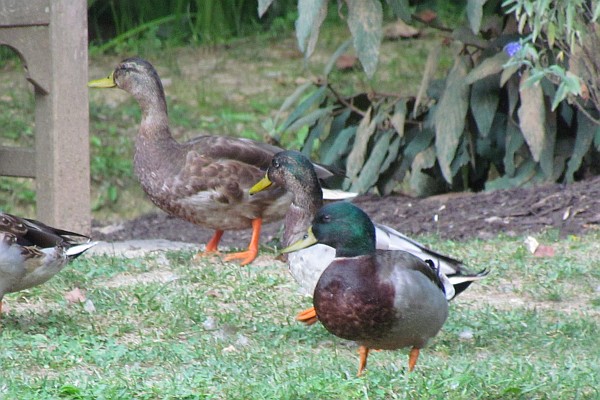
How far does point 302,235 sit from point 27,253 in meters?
1.41

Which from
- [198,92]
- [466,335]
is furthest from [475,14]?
[198,92]

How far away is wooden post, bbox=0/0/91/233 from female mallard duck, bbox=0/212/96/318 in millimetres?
2283

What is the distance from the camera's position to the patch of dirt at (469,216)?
8.36 metres

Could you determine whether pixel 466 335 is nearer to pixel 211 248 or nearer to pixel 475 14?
pixel 211 248

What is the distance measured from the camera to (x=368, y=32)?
8.31 meters

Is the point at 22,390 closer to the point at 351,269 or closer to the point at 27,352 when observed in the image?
the point at 27,352

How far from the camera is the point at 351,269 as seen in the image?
15.7 ft

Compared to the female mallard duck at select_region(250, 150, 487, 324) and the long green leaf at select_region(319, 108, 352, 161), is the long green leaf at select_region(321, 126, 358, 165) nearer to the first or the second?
the long green leaf at select_region(319, 108, 352, 161)

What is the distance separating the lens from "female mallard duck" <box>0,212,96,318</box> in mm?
5352

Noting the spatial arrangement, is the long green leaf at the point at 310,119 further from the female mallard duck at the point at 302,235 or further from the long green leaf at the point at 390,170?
the female mallard duck at the point at 302,235

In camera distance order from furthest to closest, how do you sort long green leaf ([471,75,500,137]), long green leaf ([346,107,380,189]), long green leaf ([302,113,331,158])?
long green leaf ([302,113,331,158]), long green leaf ([346,107,380,189]), long green leaf ([471,75,500,137])

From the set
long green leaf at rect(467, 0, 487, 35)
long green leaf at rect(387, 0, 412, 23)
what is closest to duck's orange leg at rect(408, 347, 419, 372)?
long green leaf at rect(467, 0, 487, 35)

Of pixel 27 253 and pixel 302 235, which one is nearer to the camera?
pixel 27 253

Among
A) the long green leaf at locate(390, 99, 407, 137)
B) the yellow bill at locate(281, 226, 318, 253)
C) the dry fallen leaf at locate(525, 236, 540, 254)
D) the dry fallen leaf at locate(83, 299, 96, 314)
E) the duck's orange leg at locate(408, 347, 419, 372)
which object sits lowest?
the dry fallen leaf at locate(525, 236, 540, 254)
